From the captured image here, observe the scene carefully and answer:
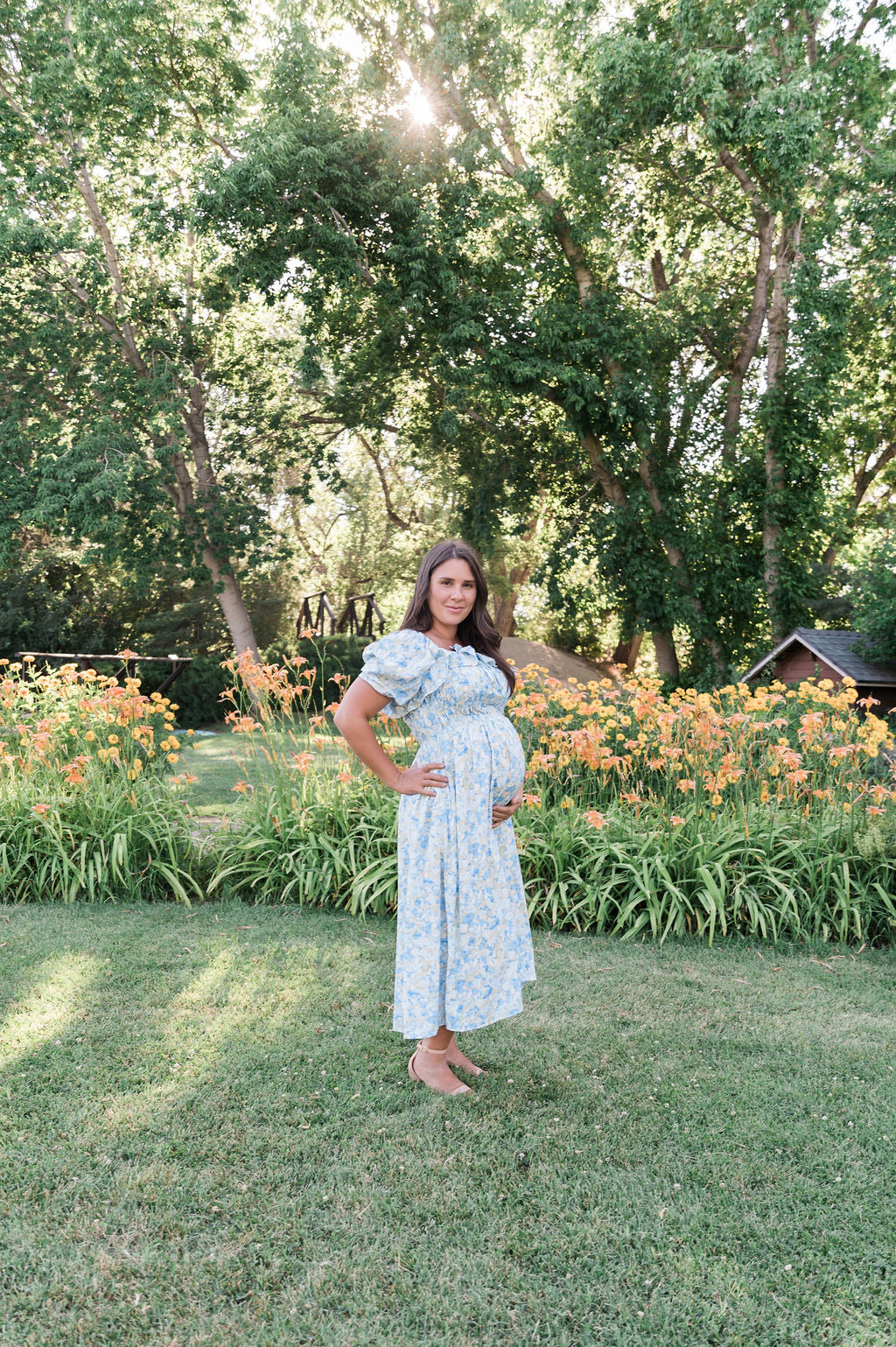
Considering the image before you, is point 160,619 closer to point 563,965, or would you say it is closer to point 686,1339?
point 563,965

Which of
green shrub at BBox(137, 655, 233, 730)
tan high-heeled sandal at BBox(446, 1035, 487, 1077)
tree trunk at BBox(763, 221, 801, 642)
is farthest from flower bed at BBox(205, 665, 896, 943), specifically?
green shrub at BBox(137, 655, 233, 730)

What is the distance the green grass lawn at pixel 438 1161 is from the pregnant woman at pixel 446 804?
0.43m

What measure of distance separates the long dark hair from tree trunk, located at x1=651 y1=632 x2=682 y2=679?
40.5ft

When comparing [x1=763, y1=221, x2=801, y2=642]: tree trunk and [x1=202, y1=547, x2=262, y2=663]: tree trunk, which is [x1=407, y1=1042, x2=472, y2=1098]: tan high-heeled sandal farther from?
[x1=202, y1=547, x2=262, y2=663]: tree trunk

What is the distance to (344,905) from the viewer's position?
16.5 feet

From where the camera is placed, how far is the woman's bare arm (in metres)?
2.70

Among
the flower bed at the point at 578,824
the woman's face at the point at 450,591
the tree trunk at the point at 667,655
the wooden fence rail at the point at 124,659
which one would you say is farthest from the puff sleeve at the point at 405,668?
the tree trunk at the point at 667,655

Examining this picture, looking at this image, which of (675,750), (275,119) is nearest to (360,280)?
(275,119)

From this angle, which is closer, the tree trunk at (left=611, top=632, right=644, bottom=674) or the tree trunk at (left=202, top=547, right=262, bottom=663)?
the tree trunk at (left=202, top=547, right=262, bottom=663)

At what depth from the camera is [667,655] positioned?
15.0 metres

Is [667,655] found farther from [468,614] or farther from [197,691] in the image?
[468,614]

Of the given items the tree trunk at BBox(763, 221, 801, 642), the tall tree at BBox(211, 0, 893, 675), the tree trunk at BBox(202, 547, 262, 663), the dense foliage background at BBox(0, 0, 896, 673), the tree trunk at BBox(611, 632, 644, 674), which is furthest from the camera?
the tree trunk at BBox(611, 632, 644, 674)

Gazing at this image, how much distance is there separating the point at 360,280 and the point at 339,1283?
13572 mm

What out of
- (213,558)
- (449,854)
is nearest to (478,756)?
(449,854)
